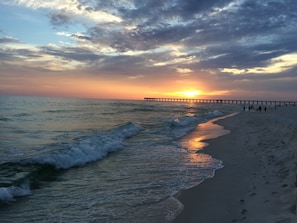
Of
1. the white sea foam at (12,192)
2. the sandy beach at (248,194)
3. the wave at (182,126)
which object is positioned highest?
the sandy beach at (248,194)

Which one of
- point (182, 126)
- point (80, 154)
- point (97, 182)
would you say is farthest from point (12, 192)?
point (182, 126)

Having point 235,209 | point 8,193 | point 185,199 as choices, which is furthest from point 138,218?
point 8,193

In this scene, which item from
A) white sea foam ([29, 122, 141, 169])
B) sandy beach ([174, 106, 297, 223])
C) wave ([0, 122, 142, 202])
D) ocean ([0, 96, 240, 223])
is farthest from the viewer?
white sea foam ([29, 122, 141, 169])

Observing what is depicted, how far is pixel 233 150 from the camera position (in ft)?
49.4

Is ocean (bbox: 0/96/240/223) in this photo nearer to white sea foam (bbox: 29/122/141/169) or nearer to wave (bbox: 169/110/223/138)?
white sea foam (bbox: 29/122/141/169)

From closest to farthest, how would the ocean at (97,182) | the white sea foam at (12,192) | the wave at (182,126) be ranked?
the ocean at (97,182) < the white sea foam at (12,192) < the wave at (182,126)

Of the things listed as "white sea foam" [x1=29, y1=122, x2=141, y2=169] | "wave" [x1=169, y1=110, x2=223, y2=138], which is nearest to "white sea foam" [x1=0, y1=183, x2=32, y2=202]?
"white sea foam" [x1=29, y1=122, x2=141, y2=169]

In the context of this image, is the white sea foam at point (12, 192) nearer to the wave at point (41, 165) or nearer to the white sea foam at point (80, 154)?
the wave at point (41, 165)

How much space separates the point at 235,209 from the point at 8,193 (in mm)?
5893

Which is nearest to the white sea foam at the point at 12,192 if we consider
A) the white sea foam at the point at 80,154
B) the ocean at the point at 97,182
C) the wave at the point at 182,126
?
the ocean at the point at 97,182

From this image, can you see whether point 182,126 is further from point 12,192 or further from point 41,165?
point 12,192

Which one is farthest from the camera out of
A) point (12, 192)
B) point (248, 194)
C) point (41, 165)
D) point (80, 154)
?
point (80, 154)

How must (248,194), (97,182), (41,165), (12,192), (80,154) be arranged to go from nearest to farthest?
(248,194) → (12,192) → (97,182) → (41,165) → (80,154)

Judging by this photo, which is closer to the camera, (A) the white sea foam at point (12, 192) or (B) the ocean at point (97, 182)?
(B) the ocean at point (97, 182)
